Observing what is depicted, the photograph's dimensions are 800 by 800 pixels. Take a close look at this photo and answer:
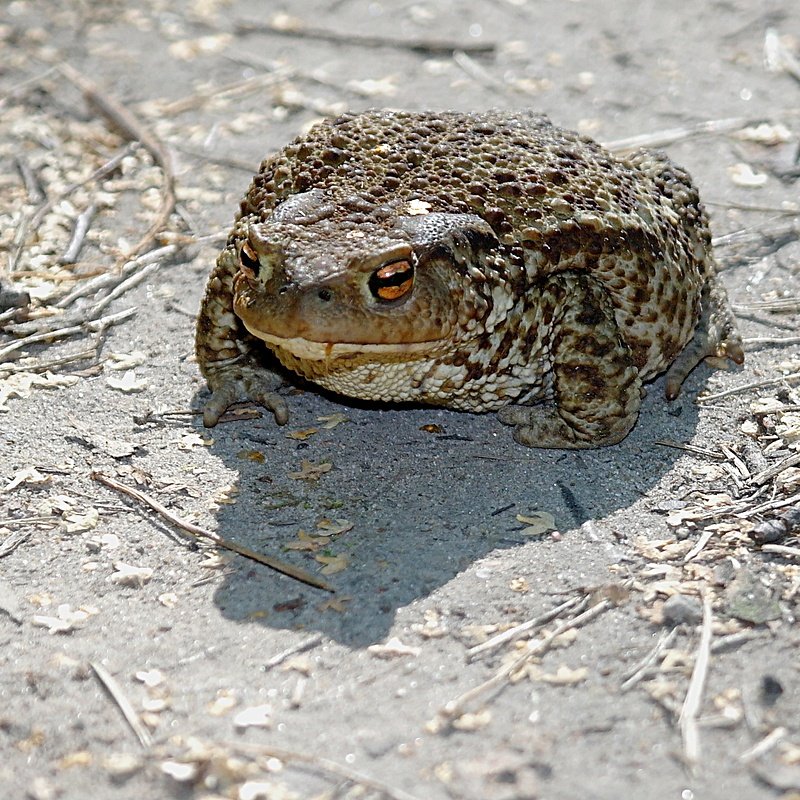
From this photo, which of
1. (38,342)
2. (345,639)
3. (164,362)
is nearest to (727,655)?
(345,639)

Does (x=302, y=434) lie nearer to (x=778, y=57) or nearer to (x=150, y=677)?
(x=150, y=677)

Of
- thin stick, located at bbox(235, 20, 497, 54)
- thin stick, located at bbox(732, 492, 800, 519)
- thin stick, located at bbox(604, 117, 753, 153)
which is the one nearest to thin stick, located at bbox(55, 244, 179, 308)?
thin stick, located at bbox(604, 117, 753, 153)

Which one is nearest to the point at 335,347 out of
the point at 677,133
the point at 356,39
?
the point at 677,133

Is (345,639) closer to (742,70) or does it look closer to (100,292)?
(100,292)

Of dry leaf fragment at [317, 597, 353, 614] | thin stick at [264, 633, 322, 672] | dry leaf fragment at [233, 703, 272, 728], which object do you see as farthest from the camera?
dry leaf fragment at [317, 597, 353, 614]

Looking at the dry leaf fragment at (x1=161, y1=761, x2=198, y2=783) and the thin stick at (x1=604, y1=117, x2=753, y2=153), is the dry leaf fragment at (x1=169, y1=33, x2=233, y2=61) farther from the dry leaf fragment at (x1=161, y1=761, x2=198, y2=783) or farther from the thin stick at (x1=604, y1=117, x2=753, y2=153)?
the dry leaf fragment at (x1=161, y1=761, x2=198, y2=783)

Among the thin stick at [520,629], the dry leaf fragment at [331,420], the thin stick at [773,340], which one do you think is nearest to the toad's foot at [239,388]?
the dry leaf fragment at [331,420]

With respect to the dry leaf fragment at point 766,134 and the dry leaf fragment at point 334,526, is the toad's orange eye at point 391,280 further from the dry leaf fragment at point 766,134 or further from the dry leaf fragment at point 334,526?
the dry leaf fragment at point 766,134
